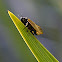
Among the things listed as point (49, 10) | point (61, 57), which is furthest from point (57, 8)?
point (61, 57)

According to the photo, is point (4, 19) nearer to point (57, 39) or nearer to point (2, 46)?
point (2, 46)

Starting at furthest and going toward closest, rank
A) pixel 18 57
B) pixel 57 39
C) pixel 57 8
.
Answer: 1. pixel 57 8
2. pixel 57 39
3. pixel 18 57

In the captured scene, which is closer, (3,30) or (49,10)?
(3,30)

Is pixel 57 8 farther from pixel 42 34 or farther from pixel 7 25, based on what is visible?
pixel 7 25

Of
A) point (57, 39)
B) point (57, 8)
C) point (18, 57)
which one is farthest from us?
point (57, 8)

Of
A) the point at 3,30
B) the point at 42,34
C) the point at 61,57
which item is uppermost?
the point at 3,30

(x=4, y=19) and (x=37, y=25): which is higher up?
(x=4, y=19)
